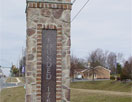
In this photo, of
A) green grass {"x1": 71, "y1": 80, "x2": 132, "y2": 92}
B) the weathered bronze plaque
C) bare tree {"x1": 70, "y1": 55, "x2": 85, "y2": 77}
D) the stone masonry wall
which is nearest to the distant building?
bare tree {"x1": 70, "y1": 55, "x2": 85, "y2": 77}

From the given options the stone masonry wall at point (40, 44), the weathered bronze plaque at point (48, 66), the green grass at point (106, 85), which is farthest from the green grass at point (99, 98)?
the green grass at point (106, 85)

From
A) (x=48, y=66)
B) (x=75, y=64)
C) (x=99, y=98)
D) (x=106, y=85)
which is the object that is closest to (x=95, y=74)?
(x=75, y=64)

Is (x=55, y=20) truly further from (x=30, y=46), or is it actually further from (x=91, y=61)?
(x=91, y=61)

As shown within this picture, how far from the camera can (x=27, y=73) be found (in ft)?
19.7

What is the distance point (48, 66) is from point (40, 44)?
0.60 m

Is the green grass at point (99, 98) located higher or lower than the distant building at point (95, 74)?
lower

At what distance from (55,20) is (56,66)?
47.8 inches

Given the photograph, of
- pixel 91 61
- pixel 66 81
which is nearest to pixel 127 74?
pixel 91 61

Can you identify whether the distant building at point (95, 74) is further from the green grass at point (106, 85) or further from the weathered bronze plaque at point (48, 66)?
the weathered bronze plaque at point (48, 66)

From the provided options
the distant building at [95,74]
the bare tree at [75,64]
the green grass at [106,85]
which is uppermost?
the bare tree at [75,64]

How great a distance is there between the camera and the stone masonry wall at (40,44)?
5.96 metres

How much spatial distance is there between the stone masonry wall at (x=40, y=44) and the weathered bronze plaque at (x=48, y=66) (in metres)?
0.08

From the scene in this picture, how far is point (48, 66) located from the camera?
6043mm

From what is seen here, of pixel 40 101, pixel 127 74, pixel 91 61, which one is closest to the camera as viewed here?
pixel 40 101
